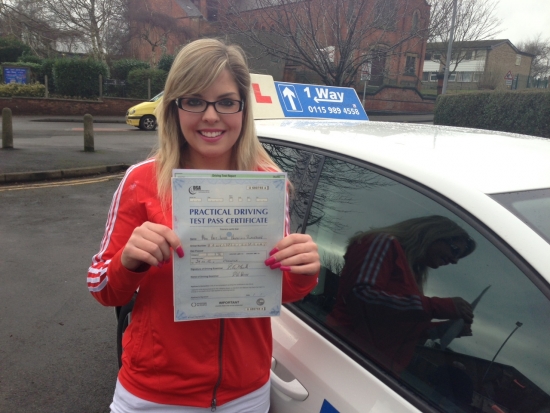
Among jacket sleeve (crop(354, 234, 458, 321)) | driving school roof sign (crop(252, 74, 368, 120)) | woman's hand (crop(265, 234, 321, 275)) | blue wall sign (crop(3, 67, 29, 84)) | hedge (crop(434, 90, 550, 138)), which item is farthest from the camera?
blue wall sign (crop(3, 67, 29, 84))

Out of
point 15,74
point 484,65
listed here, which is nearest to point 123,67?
point 15,74

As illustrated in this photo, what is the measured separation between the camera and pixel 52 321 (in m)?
3.80

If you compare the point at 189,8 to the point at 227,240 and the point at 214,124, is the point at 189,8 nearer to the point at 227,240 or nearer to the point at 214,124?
the point at 214,124

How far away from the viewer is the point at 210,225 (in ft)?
4.21

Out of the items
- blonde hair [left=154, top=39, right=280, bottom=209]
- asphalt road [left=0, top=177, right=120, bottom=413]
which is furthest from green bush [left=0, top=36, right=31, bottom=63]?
blonde hair [left=154, top=39, right=280, bottom=209]

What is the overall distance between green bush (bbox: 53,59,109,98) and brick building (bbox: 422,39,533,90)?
25.1 meters

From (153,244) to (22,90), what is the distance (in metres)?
26.2

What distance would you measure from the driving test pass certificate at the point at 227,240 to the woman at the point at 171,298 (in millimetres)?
114

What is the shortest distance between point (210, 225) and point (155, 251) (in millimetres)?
159

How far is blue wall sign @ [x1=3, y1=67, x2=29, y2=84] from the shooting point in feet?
80.8

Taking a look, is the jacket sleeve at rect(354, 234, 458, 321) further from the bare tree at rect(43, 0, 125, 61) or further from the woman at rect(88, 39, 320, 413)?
the bare tree at rect(43, 0, 125, 61)

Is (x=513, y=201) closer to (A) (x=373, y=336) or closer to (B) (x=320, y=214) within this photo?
(A) (x=373, y=336)

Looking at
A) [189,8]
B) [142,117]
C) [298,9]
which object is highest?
[189,8]

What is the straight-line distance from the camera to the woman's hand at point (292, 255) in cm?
133
